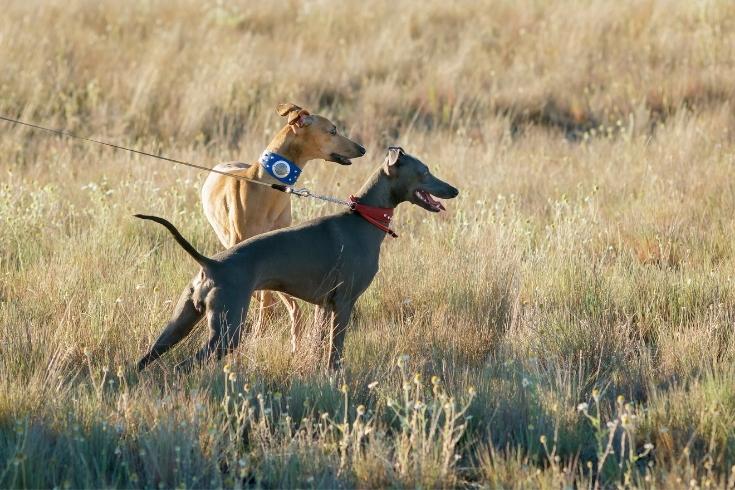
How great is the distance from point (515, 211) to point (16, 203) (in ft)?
12.8

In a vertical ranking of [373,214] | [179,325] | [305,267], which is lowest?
[179,325]

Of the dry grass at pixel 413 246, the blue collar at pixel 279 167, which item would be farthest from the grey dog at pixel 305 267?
the blue collar at pixel 279 167

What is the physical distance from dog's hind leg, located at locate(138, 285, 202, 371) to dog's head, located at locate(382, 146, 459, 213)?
1.37m

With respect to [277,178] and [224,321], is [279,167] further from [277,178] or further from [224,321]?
[224,321]

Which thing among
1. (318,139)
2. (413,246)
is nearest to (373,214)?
(318,139)

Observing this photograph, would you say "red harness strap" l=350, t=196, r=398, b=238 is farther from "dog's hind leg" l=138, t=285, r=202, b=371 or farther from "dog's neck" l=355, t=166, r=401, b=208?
"dog's hind leg" l=138, t=285, r=202, b=371

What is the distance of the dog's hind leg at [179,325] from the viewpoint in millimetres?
5918

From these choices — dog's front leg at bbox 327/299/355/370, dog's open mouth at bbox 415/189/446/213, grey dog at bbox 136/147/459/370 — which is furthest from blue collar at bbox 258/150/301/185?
dog's front leg at bbox 327/299/355/370

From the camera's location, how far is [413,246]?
8.19 m

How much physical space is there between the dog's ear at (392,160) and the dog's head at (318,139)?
32.4 inches

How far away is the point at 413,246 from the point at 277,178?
4.45 ft

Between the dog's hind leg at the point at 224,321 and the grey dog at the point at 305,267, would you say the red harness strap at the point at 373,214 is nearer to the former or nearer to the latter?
the grey dog at the point at 305,267

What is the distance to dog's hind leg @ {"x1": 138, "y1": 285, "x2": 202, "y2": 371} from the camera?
592cm

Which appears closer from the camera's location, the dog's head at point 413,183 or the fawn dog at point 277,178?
the dog's head at point 413,183
